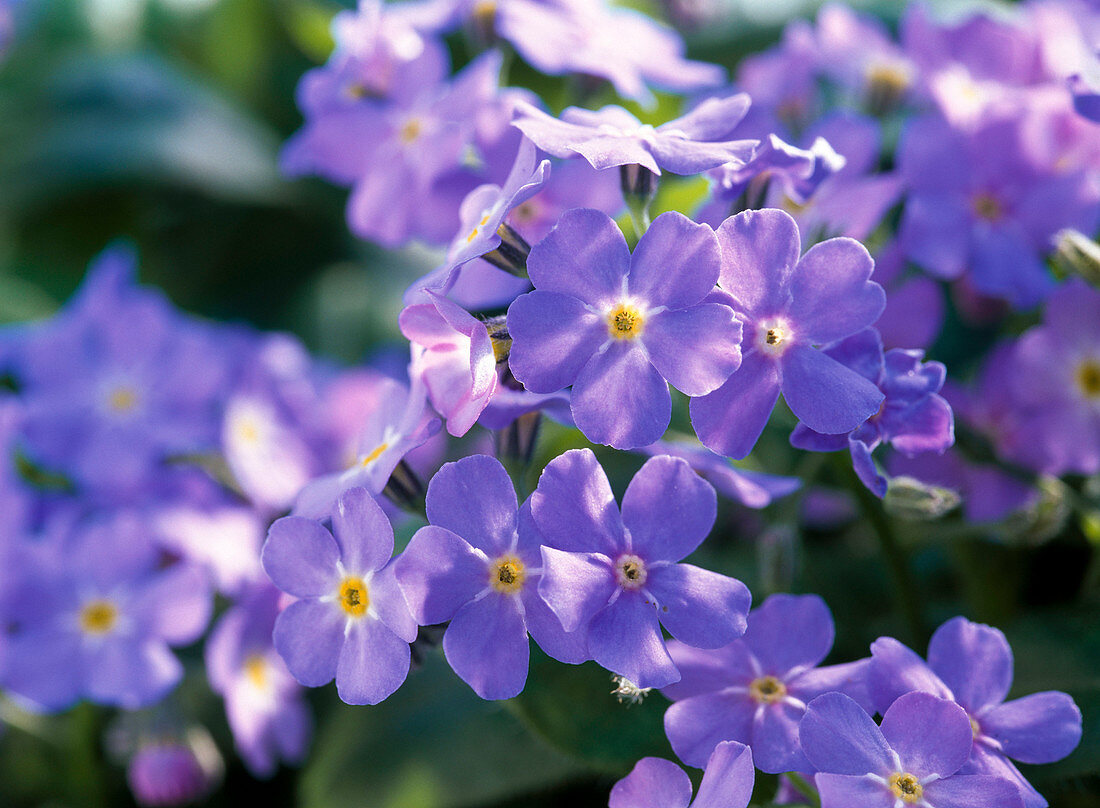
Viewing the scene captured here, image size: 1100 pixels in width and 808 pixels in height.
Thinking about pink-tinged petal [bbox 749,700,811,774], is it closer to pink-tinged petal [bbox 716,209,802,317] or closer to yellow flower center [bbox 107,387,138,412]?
pink-tinged petal [bbox 716,209,802,317]

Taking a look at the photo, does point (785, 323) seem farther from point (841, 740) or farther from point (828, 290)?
point (841, 740)

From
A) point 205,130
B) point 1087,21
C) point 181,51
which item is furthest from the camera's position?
point 181,51

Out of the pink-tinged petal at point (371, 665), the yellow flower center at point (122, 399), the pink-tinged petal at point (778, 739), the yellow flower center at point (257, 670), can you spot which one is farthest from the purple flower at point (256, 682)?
the pink-tinged petal at point (778, 739)

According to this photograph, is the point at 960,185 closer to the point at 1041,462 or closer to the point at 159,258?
the point at 1041,462

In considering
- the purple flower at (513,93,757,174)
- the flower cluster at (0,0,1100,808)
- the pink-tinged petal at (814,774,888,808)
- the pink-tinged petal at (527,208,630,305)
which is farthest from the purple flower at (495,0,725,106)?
the pink-tinged petal at (814,774,888,808)

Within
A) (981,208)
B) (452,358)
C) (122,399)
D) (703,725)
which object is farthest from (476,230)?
(122,399)

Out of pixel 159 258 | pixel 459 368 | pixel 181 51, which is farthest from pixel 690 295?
pixel 181 51

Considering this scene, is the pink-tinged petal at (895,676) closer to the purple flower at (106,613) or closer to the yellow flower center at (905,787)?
the yellow flower center at (905,787)

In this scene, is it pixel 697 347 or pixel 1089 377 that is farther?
pixel 1089 377
